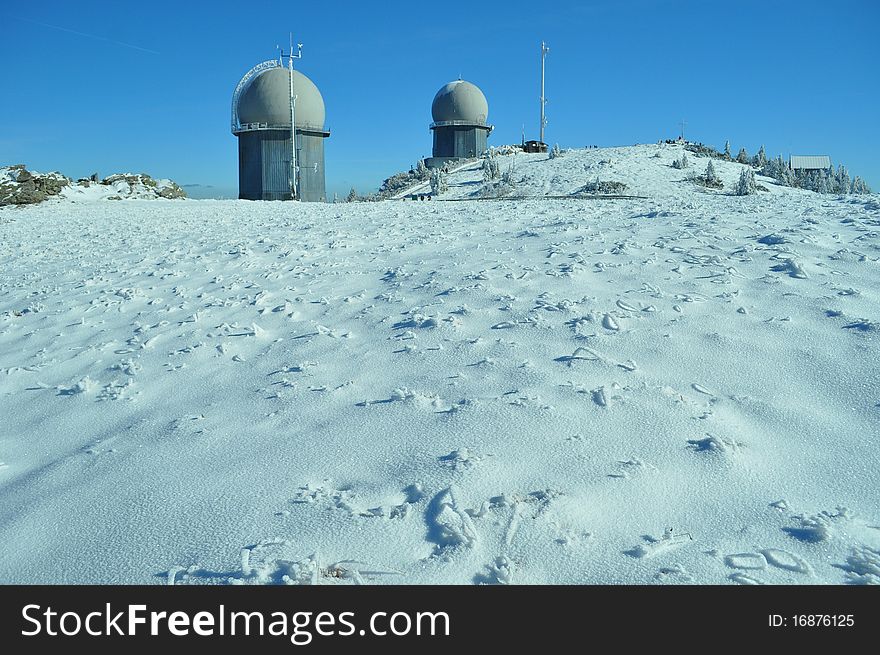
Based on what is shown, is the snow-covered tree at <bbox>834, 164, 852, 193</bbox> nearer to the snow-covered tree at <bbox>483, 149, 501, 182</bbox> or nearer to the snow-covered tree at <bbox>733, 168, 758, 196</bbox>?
the snow-covered tree at <bbox>733, 168, 758, 196</bbox>

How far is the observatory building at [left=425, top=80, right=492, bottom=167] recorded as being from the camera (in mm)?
51938

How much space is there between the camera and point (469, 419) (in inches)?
157

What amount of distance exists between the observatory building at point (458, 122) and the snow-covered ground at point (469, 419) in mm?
46489

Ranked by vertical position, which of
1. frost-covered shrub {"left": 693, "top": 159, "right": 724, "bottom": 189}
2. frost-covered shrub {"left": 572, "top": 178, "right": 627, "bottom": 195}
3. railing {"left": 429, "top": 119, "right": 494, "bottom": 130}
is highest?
railing {"left": 429, "top": 119, "right": 494, "bottom": 130}

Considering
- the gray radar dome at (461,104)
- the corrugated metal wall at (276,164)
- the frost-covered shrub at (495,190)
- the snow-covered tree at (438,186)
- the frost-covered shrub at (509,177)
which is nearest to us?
the frost-covered shrub at (495,190)

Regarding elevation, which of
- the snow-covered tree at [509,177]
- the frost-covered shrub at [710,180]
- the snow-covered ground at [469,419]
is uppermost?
the snow-covered tree at [509,177]

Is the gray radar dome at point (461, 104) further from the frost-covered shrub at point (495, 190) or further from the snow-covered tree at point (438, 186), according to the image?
the frost-covered shrub at point (495, 190)

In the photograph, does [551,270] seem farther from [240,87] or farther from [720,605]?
[240,87]

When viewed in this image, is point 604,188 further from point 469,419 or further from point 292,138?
point 469,419

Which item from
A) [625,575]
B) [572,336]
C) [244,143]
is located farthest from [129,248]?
[244,143]

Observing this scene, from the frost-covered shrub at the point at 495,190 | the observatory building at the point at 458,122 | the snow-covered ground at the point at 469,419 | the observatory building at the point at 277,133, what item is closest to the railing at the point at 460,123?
the observatory building at the point at 458,122

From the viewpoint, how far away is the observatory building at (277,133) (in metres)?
36.8

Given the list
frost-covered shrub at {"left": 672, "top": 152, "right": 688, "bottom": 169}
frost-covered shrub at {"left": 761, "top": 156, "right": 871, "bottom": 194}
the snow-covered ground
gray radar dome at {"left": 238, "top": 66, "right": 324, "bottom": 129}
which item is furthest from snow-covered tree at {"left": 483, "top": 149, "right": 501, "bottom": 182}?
the snow-covered ground

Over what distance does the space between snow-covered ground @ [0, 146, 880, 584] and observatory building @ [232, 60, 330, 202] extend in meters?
30.8
